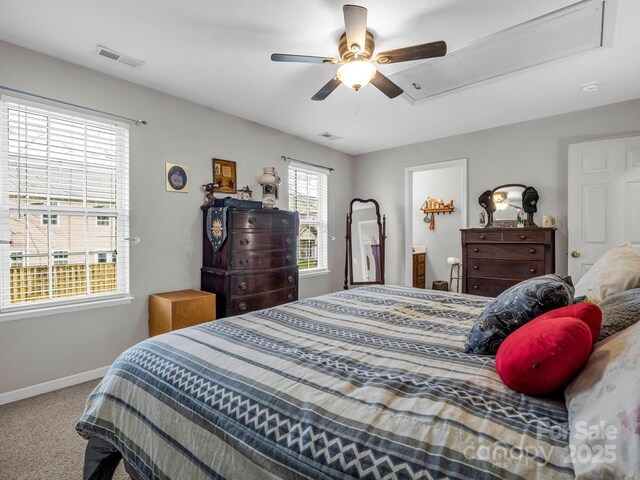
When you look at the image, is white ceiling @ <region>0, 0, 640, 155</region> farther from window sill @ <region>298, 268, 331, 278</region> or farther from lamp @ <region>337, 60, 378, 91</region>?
window sill @ <region>298, 268, 331, 278</region>

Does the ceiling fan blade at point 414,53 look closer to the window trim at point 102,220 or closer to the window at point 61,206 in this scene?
the window at point 61,206

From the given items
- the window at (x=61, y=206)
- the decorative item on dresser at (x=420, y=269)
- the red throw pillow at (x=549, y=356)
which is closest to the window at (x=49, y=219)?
the window at (x=61, y=206)

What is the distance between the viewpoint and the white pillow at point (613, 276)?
4.97 ft

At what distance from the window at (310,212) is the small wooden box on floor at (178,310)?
1777mm

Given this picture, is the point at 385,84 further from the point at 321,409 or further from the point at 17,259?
the point at 17,259

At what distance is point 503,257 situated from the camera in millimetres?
3652

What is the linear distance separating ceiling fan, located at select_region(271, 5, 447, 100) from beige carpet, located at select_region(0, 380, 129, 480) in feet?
8.47

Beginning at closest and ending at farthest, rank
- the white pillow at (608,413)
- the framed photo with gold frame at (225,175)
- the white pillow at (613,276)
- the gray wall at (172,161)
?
1. the white pillow at (608,413)
2. the white pillow at (613,276)
3. the gray wall at (172,161)
4. the framed photo with gold frame at (225,175)

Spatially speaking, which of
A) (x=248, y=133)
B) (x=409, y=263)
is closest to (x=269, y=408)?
(x=248, y=133)

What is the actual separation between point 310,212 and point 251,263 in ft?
5.75

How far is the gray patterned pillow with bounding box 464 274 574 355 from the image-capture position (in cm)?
119

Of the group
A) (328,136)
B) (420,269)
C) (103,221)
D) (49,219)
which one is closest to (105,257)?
(103,221)

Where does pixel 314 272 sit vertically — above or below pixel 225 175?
below

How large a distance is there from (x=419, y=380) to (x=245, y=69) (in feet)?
8.73
